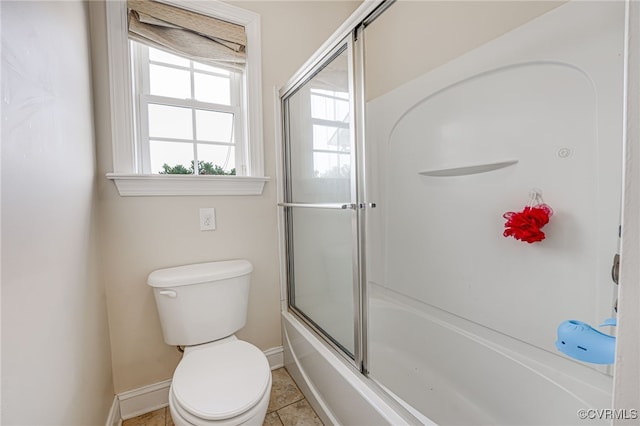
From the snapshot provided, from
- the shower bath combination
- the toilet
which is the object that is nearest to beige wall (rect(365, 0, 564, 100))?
the shower bath combination

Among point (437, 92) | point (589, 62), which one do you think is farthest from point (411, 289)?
point (589, 62)

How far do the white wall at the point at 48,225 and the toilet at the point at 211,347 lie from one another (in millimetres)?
292

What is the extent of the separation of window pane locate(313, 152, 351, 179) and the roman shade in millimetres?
773

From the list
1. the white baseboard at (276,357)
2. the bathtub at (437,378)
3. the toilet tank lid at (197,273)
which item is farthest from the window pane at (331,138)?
the white baseboard at (276,357)

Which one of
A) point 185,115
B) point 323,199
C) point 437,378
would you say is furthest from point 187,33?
point 437,378

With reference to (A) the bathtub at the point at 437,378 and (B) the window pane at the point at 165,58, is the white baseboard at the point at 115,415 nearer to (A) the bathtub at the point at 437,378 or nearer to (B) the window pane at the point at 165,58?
(A) the bathtub at the point at 437,378

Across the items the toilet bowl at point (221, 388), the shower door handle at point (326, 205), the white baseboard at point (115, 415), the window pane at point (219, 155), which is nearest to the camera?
the toilet bowl at point (221, 388)

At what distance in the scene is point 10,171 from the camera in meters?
0.60

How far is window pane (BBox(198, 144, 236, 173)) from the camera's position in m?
1.57

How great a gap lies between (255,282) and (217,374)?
0.65 m

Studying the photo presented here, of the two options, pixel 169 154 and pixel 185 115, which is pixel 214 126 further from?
pixel 169 154

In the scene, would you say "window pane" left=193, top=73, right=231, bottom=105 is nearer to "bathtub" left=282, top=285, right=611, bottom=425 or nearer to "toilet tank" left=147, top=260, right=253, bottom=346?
"toilet tank" left=147, top=260, right=253, bottom=346

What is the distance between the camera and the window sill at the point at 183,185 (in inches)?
51.6

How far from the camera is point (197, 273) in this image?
51.5 inches
